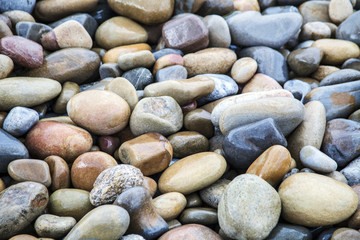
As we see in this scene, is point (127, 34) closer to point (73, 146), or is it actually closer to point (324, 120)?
point (73, 146)

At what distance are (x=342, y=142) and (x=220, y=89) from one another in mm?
1158

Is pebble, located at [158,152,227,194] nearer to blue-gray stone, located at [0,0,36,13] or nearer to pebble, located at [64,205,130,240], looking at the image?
pebble, located at [64,205,130,240]

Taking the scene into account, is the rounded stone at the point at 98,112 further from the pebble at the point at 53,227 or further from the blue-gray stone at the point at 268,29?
the blue-gray stone at the point at 268,29

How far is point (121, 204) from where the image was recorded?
207 cm

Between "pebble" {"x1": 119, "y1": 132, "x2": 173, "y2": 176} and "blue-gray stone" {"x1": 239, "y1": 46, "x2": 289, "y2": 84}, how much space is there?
1508 mm

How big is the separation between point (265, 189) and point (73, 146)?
1.47 m

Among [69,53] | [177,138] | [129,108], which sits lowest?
[177,138]

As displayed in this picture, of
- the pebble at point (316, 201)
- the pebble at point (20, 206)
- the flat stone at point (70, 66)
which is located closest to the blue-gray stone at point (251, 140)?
the pebble at point (316, 201)

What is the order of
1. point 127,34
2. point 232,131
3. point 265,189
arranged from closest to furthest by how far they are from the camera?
point 265,189 → point 232,131 → point 127,34

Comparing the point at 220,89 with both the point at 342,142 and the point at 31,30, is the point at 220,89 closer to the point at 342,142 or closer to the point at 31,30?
the point at 342,142

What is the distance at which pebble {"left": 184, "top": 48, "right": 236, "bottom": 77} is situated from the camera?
3.49 m

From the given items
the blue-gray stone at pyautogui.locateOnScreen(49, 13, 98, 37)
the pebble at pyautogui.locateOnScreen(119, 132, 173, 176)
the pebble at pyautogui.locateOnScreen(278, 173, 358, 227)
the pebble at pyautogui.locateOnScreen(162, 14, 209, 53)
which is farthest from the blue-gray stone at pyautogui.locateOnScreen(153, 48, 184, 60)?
the pebble at pyautogui.locateOnScreen(278, 173, 358, 227)

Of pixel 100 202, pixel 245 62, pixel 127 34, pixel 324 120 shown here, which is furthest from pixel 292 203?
pixel 127 34

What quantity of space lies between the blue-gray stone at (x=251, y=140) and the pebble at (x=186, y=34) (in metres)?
1.44
